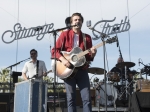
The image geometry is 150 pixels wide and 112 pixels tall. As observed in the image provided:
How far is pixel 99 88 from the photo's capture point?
7977mm

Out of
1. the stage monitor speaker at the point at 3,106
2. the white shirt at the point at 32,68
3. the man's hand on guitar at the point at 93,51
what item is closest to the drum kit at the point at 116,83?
the white shirt at the point at 32,68

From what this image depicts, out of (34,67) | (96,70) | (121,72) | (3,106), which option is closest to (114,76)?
(121,72)

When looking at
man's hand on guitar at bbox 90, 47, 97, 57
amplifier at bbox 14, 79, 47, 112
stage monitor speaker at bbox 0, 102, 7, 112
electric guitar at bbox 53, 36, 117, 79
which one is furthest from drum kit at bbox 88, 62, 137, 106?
amplifier at bbox 14, 79, 47, 112

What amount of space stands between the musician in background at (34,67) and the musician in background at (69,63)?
6.56 ft

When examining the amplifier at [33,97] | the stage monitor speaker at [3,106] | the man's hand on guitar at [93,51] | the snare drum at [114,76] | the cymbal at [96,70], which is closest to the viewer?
the amplifier at [33,97]

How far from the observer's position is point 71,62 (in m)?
3.86

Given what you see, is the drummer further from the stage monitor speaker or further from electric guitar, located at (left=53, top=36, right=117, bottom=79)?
electric guitar, located at (left=53, top=36, right=117, bottom=79)

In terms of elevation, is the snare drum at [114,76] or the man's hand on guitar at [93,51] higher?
the man's hand on guitar at [93,51]

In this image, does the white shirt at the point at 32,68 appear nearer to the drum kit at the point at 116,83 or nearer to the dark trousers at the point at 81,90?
the drum kit at the point at 116,83

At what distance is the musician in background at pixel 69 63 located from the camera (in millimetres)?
3723

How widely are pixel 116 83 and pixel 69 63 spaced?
15.7 feet

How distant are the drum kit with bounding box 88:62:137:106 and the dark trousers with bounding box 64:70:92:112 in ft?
12.3

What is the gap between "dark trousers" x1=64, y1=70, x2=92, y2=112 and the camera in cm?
370

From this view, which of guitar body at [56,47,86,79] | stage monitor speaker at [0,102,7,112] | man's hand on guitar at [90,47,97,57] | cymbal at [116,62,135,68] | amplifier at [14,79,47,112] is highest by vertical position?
cymbal at [116,62,135,68]
